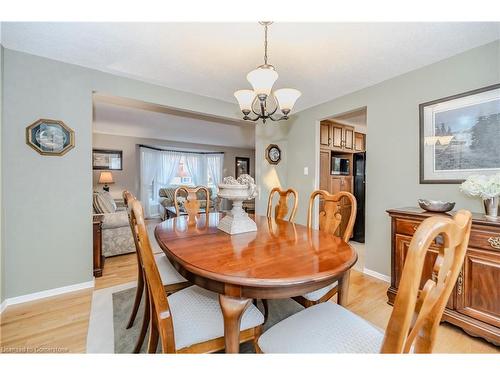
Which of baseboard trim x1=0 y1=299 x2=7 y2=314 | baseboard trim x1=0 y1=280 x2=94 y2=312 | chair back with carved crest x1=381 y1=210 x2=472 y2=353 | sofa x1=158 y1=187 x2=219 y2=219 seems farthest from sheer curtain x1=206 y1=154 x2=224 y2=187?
chair back with carved crest x1=381 y1=210 x2=472 y2=353

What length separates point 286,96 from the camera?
1.85m

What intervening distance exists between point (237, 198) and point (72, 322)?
1.63m

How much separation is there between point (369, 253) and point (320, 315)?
2.04m

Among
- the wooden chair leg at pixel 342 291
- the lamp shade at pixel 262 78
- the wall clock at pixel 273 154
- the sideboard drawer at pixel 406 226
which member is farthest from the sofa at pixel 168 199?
the wooden chair leg at pixel 342 291

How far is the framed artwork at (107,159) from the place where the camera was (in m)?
5.69

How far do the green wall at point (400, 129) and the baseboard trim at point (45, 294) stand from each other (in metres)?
3.17

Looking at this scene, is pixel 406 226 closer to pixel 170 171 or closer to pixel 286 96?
pixel 286 96

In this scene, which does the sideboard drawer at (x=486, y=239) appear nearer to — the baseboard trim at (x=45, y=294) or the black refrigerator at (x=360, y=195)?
the black refrigerator at (x=360, y=195)

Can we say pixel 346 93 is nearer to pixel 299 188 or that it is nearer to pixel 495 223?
pixel 299 188

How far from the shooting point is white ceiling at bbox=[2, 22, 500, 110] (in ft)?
5.54

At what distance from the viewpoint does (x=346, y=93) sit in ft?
9.56

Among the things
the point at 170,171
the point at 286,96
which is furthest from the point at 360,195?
the point at 170,171

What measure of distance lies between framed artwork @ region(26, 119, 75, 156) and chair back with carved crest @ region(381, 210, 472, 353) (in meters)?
2.78

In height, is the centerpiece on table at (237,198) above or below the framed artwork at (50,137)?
below
